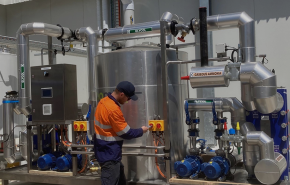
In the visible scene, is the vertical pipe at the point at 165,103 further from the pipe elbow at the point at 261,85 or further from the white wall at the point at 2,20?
the white wall at the point at 2,20

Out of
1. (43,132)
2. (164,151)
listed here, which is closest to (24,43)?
(43,132)

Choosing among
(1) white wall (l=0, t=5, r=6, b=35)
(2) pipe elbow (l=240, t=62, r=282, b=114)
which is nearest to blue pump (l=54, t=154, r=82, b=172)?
(2) pipe elbow (l=240, t=62, r=282, b=114)

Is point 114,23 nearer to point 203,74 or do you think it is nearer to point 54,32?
point 54,32

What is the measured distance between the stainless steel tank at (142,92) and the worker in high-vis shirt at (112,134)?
2.46 feet

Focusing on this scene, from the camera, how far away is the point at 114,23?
10664 mm

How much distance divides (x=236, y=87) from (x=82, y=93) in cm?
545

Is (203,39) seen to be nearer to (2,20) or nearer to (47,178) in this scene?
(47,178)

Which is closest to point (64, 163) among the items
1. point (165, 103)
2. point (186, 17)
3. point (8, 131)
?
point (8, 131)

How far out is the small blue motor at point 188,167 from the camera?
4832 millimetres

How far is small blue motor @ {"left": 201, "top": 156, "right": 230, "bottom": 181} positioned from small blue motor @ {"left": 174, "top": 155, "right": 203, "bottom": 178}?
16cm

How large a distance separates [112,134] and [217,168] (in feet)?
4.69

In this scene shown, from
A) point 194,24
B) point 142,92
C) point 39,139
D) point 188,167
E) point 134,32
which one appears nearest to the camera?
point 188,167

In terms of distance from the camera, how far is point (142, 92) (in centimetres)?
512

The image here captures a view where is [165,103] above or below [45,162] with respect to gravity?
above
